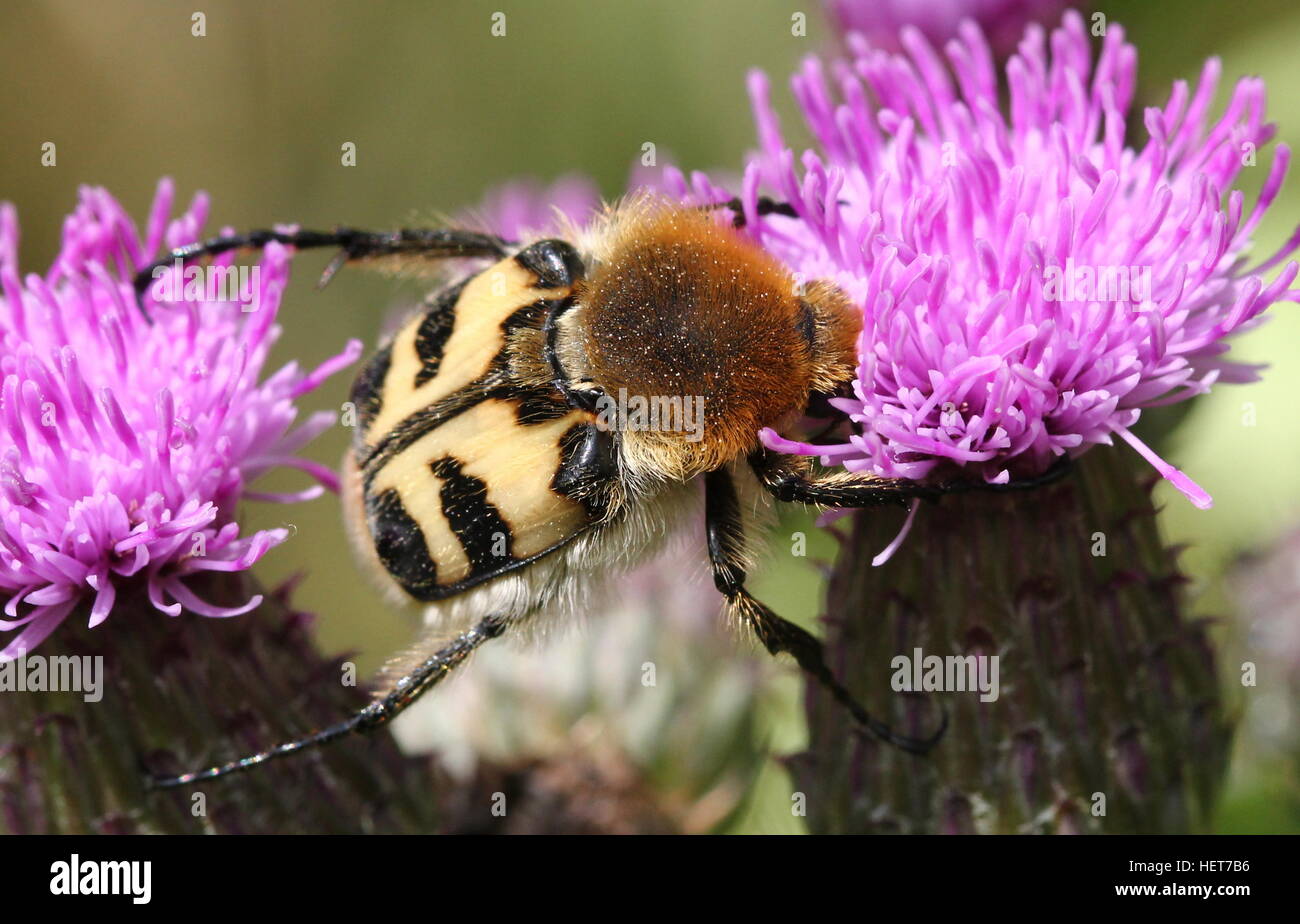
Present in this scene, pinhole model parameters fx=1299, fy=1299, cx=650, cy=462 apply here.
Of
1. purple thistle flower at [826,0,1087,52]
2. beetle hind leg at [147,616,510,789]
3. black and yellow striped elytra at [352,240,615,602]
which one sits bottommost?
beetle hind leg at [147,616,510,789]

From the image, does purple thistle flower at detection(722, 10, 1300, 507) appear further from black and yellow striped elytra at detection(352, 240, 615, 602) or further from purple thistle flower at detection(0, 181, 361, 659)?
purple thistle flower at detection(0, 181, 361, 659)

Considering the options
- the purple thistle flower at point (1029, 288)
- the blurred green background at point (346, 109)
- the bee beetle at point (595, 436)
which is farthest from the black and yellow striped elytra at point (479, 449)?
the blurred green background at point (346, 109)

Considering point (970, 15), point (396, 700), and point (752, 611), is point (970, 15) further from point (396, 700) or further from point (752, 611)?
point (396, 700)

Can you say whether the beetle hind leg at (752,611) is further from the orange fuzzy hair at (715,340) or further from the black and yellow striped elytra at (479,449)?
the black and yellow striped elytra at (479,449)

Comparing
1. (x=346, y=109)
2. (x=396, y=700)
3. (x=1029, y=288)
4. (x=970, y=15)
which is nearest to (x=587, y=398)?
(x=396, y=700)

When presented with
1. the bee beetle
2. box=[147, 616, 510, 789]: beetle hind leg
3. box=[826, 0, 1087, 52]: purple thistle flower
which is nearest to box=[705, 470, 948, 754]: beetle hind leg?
the bee beetle
